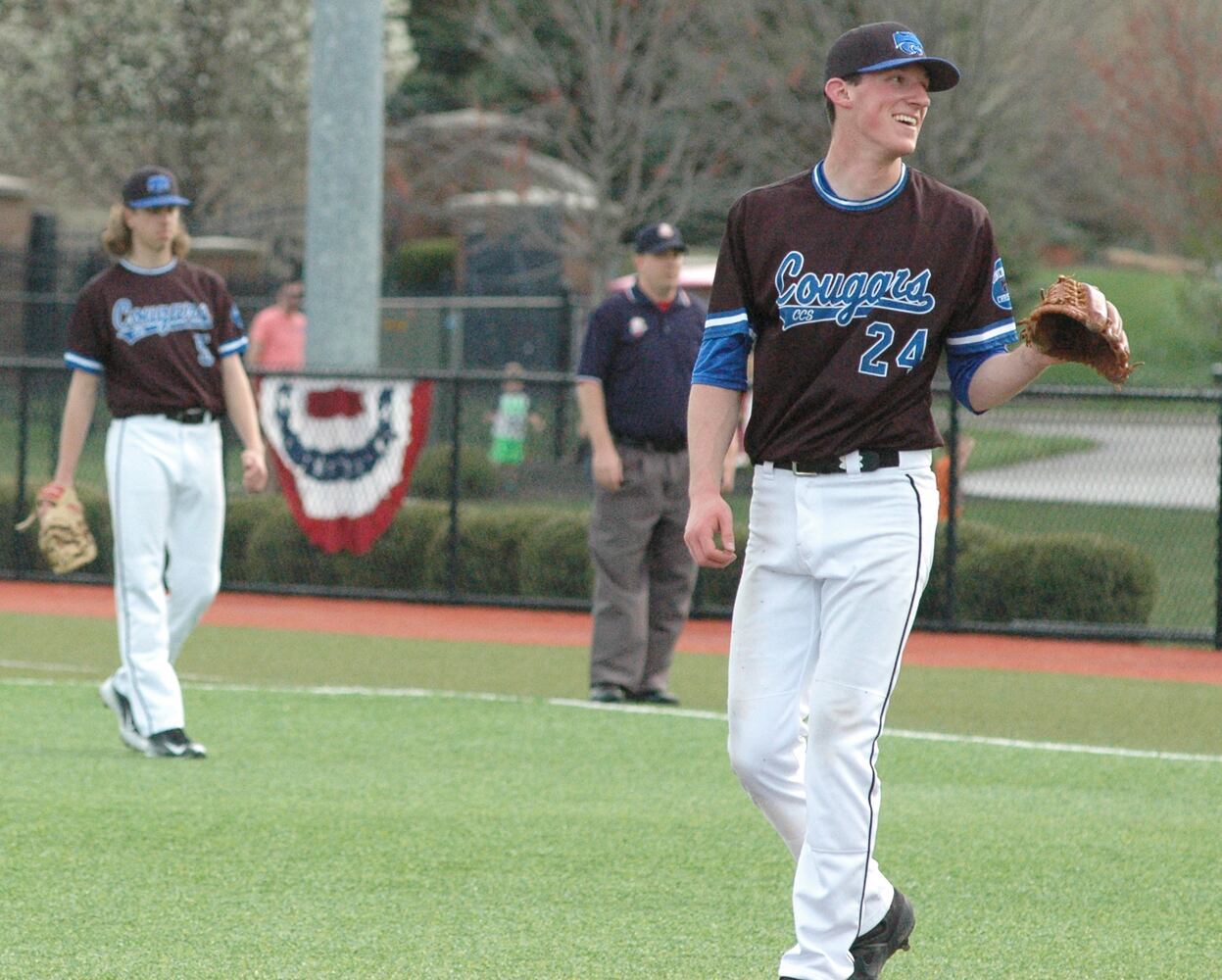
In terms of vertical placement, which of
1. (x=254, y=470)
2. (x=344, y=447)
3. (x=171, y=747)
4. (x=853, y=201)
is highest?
(x=853, y=201)

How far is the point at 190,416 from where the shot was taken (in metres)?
7.38

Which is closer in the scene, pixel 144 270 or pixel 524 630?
pixel 144 270

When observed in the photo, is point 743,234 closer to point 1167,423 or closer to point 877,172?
point 877,172

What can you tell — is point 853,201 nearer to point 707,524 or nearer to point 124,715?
point 707,524

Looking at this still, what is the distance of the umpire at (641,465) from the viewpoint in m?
9.12

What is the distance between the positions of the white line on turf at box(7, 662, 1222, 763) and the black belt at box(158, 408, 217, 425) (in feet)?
7.59

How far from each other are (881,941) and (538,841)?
1.96 metres

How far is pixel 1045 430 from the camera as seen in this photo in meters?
13.3

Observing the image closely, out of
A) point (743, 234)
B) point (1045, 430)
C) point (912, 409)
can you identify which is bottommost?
point (1045, 430)

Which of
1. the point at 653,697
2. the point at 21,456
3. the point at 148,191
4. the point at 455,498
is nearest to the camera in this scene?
the point at 148,191

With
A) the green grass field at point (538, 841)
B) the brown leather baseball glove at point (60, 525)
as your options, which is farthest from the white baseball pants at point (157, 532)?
the brown leather baseball glove at point (60, 525)

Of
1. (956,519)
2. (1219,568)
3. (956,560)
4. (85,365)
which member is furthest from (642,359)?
(1219,568)

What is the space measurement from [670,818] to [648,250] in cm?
329

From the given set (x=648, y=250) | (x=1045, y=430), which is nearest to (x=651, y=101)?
(x=1045, y=430)
